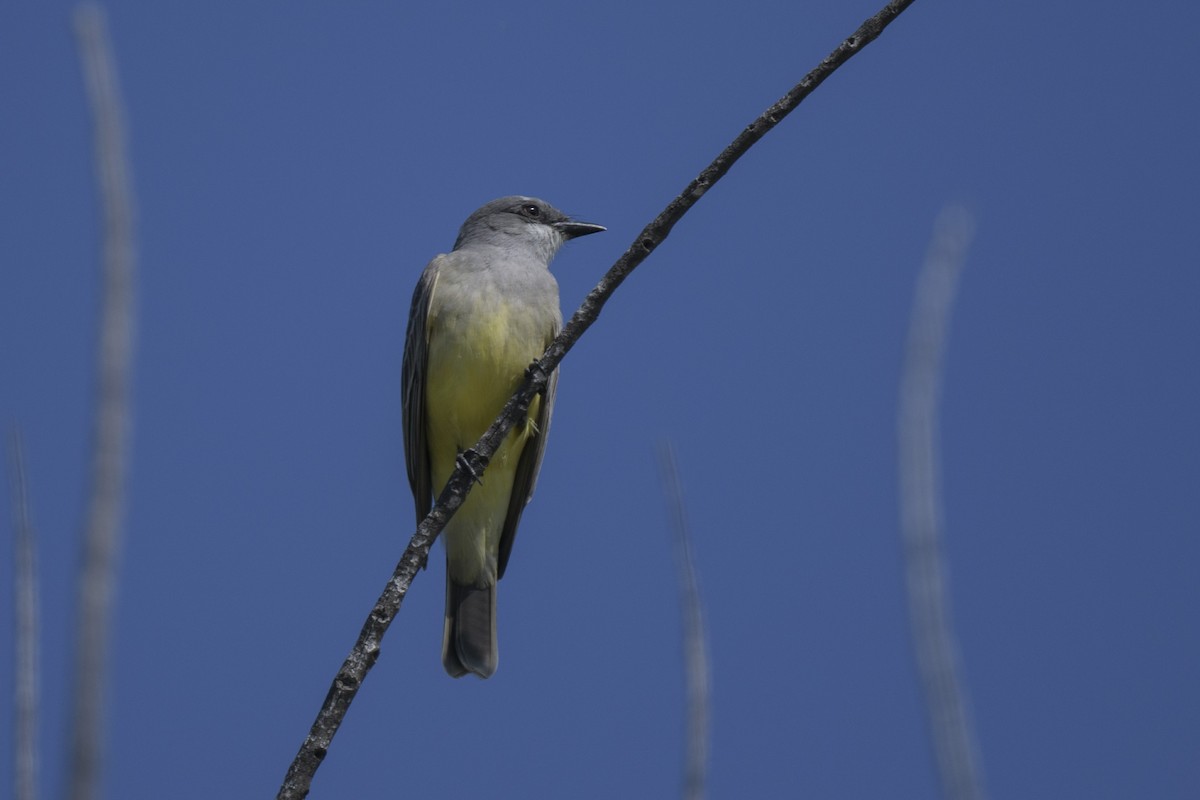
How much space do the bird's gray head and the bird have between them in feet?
0.59

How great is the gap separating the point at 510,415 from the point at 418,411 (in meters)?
3.10

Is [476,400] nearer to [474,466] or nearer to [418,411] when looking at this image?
[418,411]

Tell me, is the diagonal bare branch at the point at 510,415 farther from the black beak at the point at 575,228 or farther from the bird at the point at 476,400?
the black beak at the point at 575,228

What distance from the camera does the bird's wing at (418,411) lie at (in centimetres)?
861

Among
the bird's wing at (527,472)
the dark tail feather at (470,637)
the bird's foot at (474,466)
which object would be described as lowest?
the dark tail feather at (470,637)

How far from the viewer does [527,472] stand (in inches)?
354

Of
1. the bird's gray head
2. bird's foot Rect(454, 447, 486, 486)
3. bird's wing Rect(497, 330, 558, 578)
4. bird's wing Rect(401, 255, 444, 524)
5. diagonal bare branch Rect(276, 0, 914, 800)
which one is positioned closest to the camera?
diagonal bare branch Rect(276, 0, 914, 800)

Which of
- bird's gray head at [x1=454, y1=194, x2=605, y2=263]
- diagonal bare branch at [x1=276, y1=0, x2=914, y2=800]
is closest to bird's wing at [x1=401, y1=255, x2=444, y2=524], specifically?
bird's gray head at [x1=454, y1=194, x2=605, y2=263]

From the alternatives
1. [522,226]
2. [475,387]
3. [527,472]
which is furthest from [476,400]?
[522,226]

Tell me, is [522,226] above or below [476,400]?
above

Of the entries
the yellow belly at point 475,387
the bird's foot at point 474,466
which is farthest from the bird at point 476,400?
the bird's foot at point 474,466

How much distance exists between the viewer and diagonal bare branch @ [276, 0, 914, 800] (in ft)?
12.7

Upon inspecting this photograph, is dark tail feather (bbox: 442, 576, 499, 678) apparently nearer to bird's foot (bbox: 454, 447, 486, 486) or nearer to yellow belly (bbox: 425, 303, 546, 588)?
yellow belly (bbox: 425, 303, 546, 588)

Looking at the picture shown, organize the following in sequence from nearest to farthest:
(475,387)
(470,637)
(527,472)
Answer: (475,387), (470,637), (527,472)
